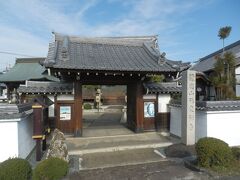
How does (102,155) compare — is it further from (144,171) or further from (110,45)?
(110,45)

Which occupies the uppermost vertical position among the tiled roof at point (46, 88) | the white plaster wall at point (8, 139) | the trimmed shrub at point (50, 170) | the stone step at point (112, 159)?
the tiled roof at point (46, 88)

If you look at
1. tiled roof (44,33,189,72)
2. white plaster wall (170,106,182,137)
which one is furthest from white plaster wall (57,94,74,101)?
white plaster wall (170,106,182,137)

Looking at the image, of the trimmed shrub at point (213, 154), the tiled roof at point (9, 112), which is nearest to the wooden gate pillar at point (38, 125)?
the tiled roof at point (9, 112)

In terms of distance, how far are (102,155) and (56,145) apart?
2.16 m

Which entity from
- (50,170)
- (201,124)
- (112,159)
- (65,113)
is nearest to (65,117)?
(65,113)

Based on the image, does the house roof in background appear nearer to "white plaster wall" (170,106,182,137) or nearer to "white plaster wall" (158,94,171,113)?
"white plaster wall" (158,94,171,113)

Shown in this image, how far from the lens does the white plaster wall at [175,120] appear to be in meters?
11.1

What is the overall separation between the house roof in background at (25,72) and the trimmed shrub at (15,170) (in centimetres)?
1632

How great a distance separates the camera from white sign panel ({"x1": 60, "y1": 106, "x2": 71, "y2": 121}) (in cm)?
1145

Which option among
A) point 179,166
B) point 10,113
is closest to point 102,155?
point 179,166

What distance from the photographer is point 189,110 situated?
937 cm

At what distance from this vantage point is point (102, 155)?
861cm

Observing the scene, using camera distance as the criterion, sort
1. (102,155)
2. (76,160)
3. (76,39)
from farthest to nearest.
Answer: (76,39) → (102,155) → (76,160)

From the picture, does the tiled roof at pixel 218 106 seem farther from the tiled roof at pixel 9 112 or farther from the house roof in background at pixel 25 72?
the house roof in background at pixel 25 72
